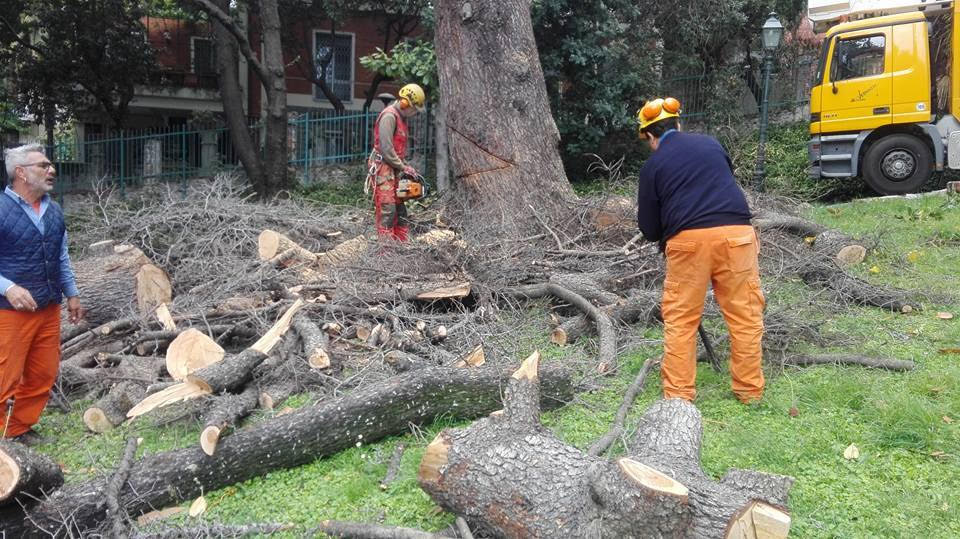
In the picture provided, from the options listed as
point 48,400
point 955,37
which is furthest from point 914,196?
point 48,400

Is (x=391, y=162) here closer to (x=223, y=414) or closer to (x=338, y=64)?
(x=223, y=414)

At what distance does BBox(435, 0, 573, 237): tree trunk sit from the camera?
793 cm

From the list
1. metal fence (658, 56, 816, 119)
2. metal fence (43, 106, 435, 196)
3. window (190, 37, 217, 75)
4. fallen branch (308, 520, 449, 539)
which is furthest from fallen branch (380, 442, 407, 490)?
window (190, 37, 217, 75)

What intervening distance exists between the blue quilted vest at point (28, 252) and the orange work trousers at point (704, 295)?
3.56 meters

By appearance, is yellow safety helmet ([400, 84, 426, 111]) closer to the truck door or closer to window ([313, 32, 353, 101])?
the truck door

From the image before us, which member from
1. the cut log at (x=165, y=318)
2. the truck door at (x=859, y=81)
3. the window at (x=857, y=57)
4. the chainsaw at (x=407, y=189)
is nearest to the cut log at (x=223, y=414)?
the cut log at (x=165, y=318)

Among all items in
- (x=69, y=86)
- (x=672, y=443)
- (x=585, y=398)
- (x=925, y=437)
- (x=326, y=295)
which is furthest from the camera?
(x=69, y=86)

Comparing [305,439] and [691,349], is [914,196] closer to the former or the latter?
[691,349]

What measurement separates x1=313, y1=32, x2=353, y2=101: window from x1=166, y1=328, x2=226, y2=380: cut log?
19.7 metres

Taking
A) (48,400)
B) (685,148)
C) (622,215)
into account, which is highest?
(685,148)

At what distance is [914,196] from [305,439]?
10570 millimetres

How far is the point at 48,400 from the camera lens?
4863mm

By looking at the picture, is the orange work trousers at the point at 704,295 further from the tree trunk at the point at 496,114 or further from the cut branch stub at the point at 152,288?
the cut branch stub at the point at 152,288

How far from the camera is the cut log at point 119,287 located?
5973mm
